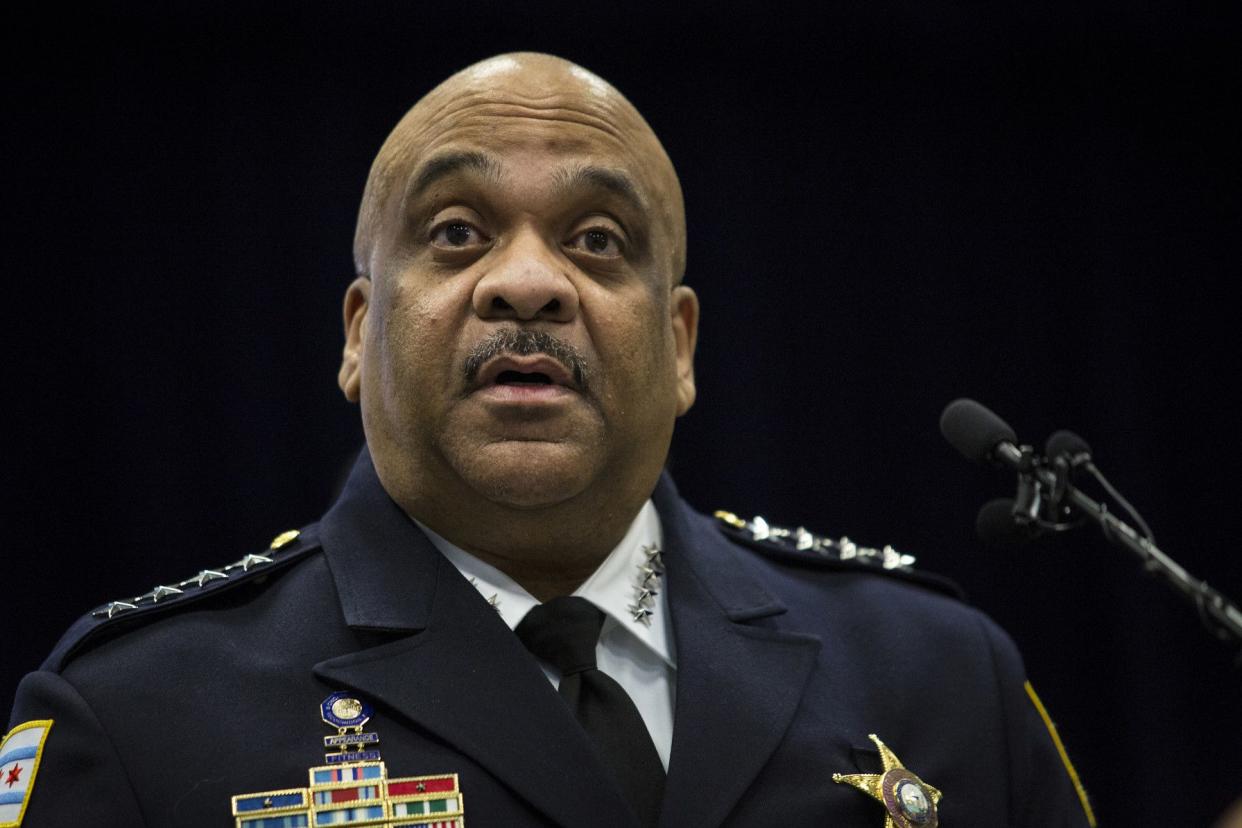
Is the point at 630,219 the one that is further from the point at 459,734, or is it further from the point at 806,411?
the point at 806,411

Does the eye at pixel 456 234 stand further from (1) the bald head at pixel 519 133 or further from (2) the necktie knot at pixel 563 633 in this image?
(2) the necktie knot at pixel 563 633

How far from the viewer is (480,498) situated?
215cm

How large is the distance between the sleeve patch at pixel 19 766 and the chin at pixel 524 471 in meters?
0.63

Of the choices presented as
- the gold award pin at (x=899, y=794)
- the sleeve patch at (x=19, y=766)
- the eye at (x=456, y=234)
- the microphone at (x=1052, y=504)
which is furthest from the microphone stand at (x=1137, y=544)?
the sleeve patch at (x=19, y=766)

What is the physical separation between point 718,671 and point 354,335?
2.50 feet

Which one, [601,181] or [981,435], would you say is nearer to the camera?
[981,435]

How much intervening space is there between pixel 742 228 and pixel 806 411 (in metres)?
0.47

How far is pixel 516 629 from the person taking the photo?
2.15 metres

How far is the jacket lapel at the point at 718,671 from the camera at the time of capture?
2.04 meters

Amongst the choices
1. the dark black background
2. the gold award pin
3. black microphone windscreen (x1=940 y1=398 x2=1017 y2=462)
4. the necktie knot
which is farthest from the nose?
the dark black background

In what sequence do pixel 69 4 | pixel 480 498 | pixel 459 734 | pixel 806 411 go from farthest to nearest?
pixel 806 411
pixel 69 4
pixel 480 498
pixel 459 734

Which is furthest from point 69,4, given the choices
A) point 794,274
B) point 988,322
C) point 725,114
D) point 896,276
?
point 988,322

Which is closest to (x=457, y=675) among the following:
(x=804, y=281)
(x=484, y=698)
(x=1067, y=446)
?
(x=484, y=698)

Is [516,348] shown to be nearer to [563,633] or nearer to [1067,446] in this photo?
[563,633]
